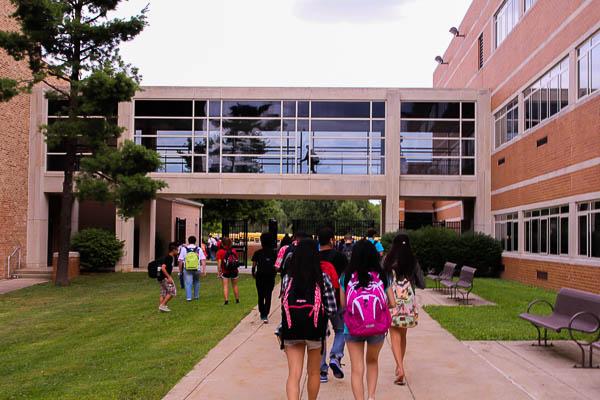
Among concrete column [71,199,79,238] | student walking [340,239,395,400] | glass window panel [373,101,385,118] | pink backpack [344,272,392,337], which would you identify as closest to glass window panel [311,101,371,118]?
glass window panel [373,101,385,118]

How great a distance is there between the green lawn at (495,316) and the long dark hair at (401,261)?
12.1 ft

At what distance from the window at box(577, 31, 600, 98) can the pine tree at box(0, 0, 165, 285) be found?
44.4ft

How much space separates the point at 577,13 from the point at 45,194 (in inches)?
903

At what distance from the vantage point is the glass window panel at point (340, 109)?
2962 centimetres

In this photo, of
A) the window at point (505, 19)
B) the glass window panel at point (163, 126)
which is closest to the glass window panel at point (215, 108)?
the glass window panel at point (163, 126)

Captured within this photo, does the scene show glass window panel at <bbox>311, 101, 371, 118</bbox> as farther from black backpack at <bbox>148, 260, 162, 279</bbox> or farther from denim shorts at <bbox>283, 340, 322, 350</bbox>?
denim shorts at <bbox>283, 340, 322, 350</bbox>

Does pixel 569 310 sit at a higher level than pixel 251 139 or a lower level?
lower

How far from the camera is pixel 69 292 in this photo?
21.3 m

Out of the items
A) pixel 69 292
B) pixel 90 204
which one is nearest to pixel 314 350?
pixel 69 292

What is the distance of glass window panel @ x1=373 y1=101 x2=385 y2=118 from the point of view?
29.6m

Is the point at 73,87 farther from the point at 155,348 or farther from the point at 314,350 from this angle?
Answer: the point at 314,350

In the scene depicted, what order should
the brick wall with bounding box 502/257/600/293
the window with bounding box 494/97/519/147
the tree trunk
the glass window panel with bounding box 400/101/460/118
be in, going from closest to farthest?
the brick wall with bounding box 502/257/600/293 < the tree trunk < the window with bounding box 494/97/519/147 < the glass window panel with bounding box 400/101/460/118

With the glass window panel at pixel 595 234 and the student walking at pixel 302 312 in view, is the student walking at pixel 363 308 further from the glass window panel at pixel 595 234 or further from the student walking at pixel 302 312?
the glass window panel at pixel 595 234

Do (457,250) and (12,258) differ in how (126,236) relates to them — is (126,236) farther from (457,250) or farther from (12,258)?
(457,250)
